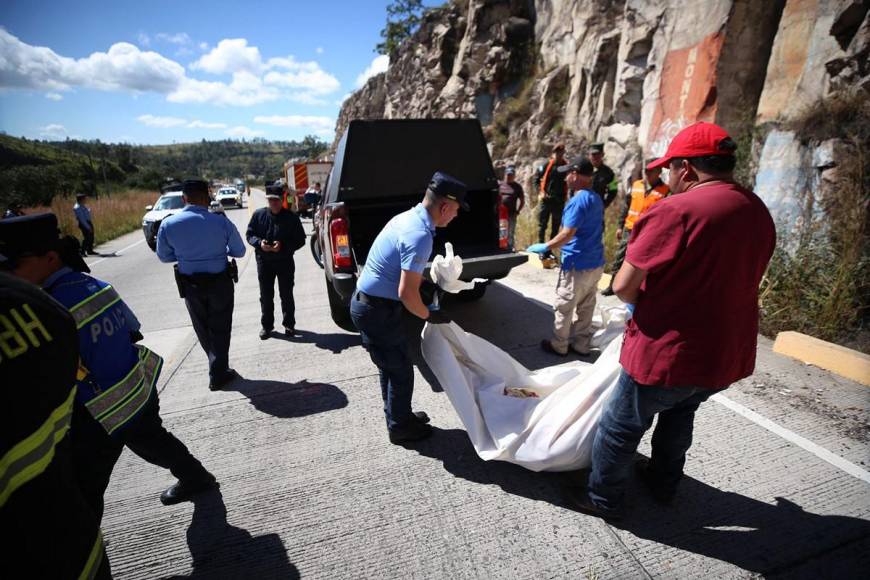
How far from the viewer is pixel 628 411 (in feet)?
6.19

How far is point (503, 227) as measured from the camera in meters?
4.87

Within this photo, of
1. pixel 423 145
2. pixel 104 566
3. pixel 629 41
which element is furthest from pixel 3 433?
pixel 629 41

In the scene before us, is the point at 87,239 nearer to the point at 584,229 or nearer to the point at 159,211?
the point at 159,211

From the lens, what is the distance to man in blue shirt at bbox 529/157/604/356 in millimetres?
3623

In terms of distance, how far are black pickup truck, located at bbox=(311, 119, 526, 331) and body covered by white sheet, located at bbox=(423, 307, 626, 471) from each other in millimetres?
1747

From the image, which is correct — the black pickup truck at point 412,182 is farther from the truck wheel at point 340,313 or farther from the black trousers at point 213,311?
the black trousers at point 213,311

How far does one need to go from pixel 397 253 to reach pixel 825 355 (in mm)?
3782

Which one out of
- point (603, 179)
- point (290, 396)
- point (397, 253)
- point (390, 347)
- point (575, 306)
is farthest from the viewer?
point (603, 179)

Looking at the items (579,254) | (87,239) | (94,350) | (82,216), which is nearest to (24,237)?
(94,350)

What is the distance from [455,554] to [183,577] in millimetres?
1274

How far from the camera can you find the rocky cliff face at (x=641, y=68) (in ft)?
18.7

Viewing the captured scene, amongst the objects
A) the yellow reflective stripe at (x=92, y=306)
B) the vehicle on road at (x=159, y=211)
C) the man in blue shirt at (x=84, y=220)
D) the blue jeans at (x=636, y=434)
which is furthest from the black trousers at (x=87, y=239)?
the blue jeans at (x=636, y=434)

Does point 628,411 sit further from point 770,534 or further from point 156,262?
point 156,262

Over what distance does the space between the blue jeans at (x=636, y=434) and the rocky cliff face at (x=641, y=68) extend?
4832 millimetres
